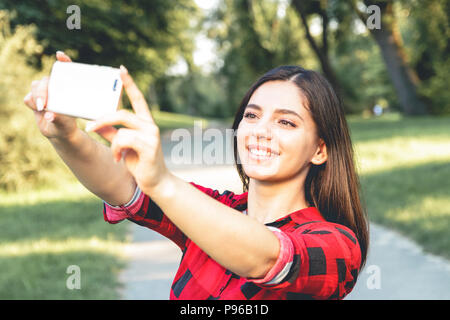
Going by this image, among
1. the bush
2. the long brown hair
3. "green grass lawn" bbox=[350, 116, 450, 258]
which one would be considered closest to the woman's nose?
the long brown hair

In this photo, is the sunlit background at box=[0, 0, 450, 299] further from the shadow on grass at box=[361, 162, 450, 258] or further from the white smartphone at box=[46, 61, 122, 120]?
the white smartphone at box=[46, 61, 122, 120]

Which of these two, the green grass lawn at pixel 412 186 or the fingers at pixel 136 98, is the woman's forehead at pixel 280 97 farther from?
the green grass lawn at pixel 412 186

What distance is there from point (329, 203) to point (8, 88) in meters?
9.05

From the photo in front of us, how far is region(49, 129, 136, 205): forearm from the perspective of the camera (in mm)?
1433

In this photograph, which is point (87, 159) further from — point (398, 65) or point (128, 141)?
point (398, 65)

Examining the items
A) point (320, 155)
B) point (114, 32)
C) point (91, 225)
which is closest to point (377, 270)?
point (320, 155)

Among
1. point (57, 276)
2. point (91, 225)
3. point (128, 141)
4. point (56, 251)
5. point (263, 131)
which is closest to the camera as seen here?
point (128, 141)

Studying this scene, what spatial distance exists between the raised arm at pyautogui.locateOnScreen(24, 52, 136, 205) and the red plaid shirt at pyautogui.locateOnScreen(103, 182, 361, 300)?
2.7 inches

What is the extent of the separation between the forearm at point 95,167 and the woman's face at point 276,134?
0.39m

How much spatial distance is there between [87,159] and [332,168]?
0.78 metres

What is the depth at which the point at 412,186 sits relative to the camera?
299 inches

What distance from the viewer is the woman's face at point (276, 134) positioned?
143 cm
